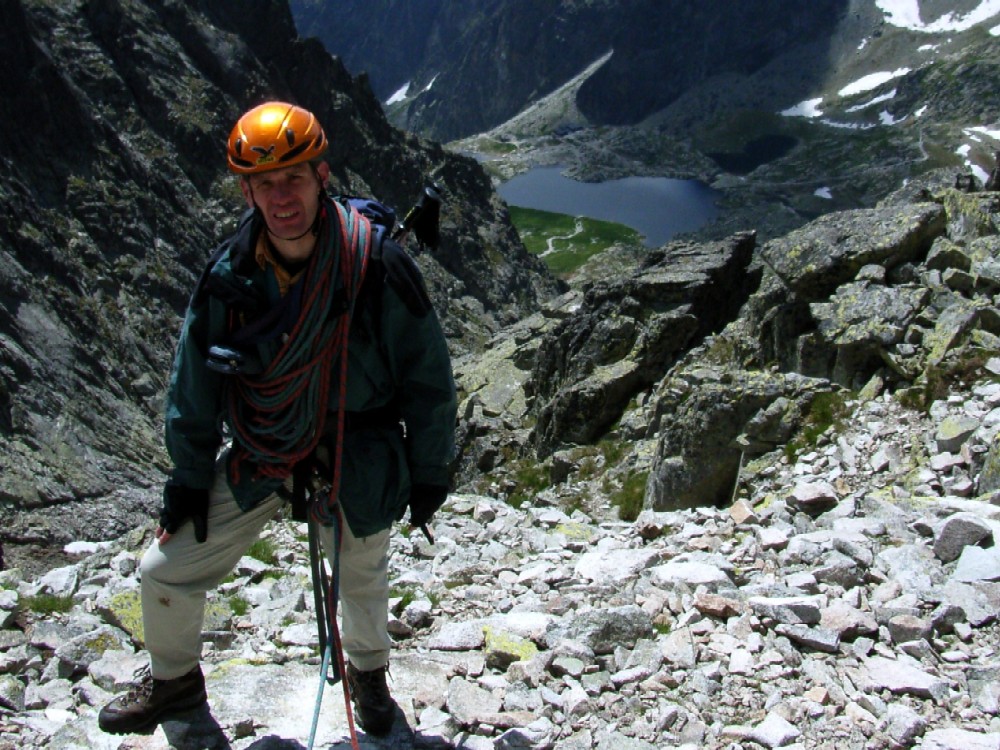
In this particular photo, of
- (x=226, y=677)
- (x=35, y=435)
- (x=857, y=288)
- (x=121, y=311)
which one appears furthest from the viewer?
(x=121, y=311)

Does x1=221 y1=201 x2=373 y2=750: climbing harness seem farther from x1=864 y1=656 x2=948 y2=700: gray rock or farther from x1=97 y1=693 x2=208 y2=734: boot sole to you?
x1=864 y1=656 x2=948 y2=700: gray rock

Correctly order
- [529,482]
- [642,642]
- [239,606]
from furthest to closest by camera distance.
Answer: [529,482]
[239,606]
[642,642]

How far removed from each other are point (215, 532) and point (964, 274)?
51.2 ft

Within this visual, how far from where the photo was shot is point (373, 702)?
614 centimetres

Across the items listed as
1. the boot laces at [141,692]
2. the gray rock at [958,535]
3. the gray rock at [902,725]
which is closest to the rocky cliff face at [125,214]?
the boot laces at [141,692]

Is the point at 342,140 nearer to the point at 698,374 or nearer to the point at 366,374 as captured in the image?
the point at 698,374

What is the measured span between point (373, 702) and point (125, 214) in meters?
74.7

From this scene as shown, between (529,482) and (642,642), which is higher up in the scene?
(642,642)

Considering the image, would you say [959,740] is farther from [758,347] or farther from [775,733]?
[758,347]

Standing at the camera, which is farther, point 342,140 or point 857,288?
point 342,140

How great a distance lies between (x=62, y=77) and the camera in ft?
236

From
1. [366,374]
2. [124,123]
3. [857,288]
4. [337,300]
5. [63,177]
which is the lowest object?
[857,288]

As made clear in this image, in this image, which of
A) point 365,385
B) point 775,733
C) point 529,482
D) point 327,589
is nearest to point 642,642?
point 775,733

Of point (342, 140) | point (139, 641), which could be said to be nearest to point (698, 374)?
point (139, 641)
